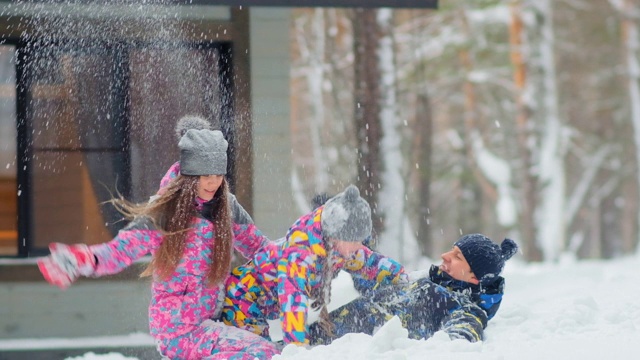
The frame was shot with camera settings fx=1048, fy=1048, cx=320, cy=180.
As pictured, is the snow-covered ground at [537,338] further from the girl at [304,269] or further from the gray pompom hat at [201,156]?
the gray pompom hat at [201,156]

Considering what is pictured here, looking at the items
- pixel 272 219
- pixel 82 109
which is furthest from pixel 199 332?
pixel 82 109

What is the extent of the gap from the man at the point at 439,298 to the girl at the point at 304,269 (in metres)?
0.10

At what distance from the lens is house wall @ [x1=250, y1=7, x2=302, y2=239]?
8188mm

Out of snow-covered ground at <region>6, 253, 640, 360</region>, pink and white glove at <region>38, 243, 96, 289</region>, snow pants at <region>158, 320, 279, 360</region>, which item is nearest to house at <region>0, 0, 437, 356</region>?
→ snow-covered ground at <region>6, 253, 640, 360</region>

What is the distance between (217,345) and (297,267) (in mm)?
559

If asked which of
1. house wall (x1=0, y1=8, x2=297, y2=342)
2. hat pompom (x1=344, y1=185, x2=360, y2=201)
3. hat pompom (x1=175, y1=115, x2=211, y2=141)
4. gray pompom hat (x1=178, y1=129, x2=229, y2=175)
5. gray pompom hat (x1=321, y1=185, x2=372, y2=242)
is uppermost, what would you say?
hat pompom (x1=175, y1=115, x2=211, y2=141)

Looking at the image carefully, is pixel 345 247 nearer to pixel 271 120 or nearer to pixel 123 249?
pixel 123 249

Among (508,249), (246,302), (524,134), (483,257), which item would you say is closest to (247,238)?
(246,302)

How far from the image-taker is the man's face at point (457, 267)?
5512mm

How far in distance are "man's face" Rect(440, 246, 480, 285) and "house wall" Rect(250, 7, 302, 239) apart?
8.99 ft

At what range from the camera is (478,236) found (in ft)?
18.2

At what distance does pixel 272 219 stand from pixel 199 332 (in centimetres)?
305

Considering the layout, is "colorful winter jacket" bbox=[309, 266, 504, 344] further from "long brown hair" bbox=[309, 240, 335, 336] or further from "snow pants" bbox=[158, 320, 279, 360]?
"snow pants" bbox=[158, 320, 279, 360]

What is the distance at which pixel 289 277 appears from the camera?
5.00 meters
